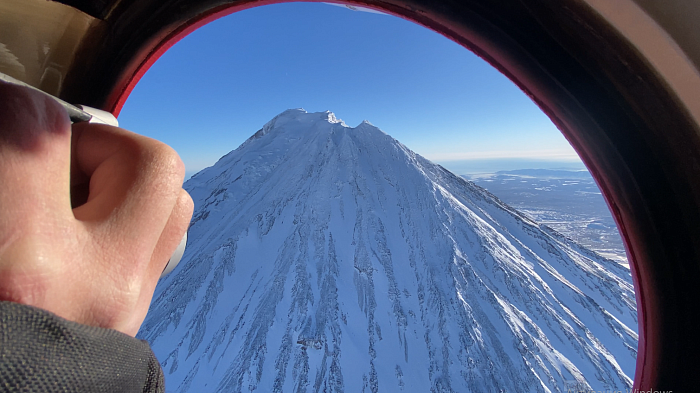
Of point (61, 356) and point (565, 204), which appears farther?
point (565, 204)

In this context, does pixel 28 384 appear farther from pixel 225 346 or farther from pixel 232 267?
pixel 232 267

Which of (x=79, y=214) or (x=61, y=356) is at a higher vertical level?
(x=79, y=214)

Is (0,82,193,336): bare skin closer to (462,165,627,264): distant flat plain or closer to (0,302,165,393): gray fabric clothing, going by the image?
(0,302,165,393): gray fabric clothing

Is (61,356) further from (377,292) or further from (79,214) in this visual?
(377,292)

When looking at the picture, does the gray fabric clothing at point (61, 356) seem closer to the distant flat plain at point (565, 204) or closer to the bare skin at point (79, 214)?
the bare skin at point (79, 214)

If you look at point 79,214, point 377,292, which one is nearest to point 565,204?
point 377,292

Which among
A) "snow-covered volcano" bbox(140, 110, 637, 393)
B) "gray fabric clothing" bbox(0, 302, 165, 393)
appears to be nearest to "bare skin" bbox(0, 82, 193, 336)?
"gray fabric clothing" bbox(0, 302, 165, 393)
